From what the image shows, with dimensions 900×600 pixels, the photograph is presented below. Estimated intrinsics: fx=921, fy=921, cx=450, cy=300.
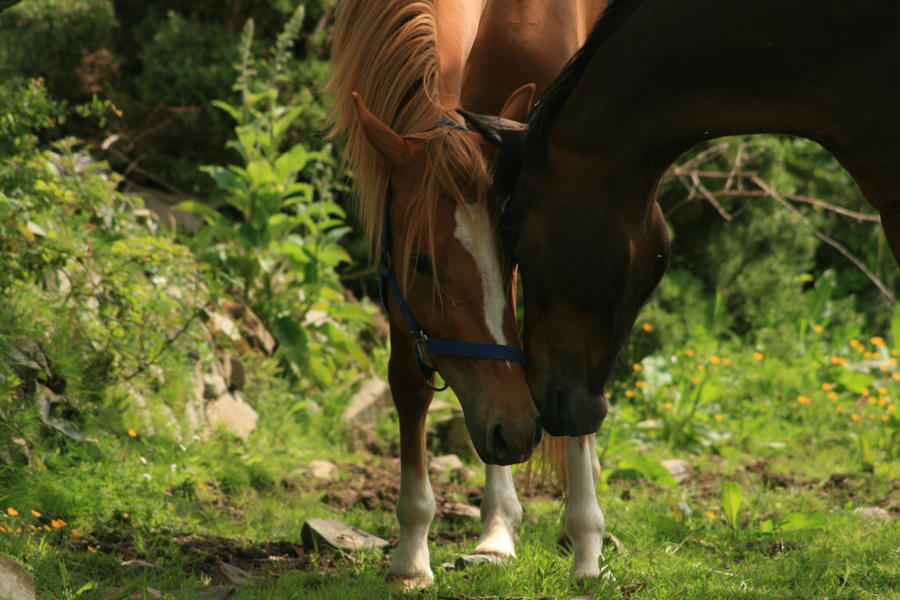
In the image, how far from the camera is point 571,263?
8.46 ft

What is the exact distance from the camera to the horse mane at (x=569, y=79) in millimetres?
2572

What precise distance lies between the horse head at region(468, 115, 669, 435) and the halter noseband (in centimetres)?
10

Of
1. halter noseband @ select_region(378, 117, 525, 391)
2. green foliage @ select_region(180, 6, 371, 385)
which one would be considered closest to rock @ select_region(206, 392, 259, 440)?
green foliage @ select_region(180, 6, 371, 385)

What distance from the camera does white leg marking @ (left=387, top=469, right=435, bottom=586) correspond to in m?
3.07

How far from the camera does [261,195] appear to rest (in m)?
5.42

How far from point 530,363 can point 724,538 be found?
1.38 meters

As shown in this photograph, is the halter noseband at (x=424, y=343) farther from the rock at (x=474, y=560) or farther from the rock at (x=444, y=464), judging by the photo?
the rock at (x=444, y=464)

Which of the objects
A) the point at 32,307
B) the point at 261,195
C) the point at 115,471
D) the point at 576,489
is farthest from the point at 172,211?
the point at 576,489

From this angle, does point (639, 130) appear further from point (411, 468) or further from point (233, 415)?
point (233, 415)

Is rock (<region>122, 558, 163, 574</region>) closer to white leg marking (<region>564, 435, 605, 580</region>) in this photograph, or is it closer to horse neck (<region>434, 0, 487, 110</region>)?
white leg marking (<region>564, 435, 605, 580</region>)

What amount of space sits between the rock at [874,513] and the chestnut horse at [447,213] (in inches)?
56.2

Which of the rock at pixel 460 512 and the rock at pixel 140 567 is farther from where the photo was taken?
the rock at pixel 460 512

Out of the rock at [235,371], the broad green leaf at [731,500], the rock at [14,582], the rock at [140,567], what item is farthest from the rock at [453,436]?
the rock at [14,582]

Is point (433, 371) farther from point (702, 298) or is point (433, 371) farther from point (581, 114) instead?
point (702, 298)
